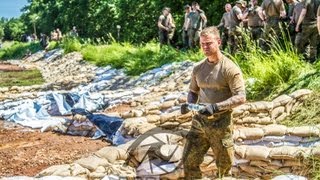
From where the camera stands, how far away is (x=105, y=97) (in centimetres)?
1218

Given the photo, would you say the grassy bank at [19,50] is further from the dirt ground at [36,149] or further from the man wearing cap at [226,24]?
the dirt ground at [36,149]

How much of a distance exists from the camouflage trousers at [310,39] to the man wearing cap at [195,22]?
5.51 meters

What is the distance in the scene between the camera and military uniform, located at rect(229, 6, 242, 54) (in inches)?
488

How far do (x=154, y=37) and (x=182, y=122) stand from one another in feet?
52.9

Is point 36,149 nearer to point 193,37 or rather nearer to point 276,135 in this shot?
point 276,135

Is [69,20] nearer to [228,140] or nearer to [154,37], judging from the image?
[154,37]

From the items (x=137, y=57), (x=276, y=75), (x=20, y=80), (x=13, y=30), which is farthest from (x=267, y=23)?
(x=13, y=30)

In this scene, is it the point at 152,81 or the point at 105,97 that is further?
the point at 152,81

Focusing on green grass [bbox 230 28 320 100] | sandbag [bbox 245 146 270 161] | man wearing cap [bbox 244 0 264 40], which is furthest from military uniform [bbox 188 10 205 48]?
sandbag [bbox 245 146 270 161]

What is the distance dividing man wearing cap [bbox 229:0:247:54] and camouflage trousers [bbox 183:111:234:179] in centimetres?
761

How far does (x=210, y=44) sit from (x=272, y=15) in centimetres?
615

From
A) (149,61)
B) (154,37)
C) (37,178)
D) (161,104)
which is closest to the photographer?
(37,178)

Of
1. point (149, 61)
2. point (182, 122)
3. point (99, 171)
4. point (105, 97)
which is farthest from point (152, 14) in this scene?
point (99, 171)

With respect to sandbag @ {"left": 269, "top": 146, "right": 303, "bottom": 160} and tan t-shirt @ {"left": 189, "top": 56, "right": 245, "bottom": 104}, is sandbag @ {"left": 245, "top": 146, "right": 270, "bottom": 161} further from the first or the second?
Result: tan t-shirt @ {"left": 189, "top": 56, "right": 245, "bottom": 104}
